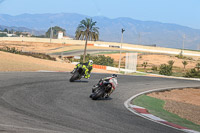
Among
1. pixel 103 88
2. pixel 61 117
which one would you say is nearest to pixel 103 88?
pixel 103 88

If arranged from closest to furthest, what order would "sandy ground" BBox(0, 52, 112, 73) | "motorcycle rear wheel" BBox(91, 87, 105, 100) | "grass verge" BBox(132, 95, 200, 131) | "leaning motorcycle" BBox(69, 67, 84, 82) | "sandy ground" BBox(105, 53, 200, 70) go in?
"grass verge" BBox(132, 95, 200, 131)
"motorcycle rear wheel" BBox(91, 87, 105, 100)
"leaning motorcycle" BBox(69, 67, 84, 82)
"sandy ground" BBox(0, 52, 112, 73)
"sandy ground" BBox(105, 53, 200, 70)

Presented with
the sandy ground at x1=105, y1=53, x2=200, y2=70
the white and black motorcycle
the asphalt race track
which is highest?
the sandy ground at x1=105, y1=53, x2=200, y2=70

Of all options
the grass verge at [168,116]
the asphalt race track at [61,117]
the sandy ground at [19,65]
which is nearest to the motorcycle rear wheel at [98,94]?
the asphalt race track at [61,117]

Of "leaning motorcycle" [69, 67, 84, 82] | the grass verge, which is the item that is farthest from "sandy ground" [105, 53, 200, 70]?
the grass verge

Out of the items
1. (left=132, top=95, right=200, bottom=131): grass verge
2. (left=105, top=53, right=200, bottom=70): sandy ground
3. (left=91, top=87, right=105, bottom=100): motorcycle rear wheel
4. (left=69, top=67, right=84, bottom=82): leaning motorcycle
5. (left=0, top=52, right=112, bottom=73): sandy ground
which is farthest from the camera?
(left=105, top=53, right=200, bottom=70): sandy ground

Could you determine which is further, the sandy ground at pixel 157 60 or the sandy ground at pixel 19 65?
the sandy ground at pixel 157 60

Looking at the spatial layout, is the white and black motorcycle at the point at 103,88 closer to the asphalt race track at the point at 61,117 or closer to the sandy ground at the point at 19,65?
the asphalt race track at the point at 61,117

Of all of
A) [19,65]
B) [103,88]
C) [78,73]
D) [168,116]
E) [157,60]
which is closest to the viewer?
[168,116]

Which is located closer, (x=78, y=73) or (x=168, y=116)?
(x=168, y=116)

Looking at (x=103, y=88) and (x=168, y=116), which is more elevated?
(x=103, y=88)

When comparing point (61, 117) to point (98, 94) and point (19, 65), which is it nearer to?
point (98, 94)

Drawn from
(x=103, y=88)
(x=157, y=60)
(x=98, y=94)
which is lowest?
(x=98, y=94)

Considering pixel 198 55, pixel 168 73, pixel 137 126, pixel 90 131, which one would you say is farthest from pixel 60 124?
pixel 198 55

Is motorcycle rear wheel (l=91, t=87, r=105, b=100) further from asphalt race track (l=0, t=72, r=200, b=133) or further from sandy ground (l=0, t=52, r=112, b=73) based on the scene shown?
A: sandy ground (l=0, t=52, r=112, b=73)
